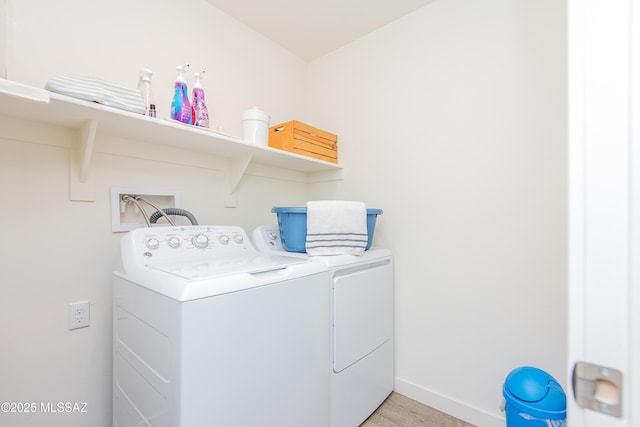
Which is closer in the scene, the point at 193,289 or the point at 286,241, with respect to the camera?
the point at 193,289

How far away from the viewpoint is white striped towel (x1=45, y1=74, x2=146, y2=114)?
0.98 metres

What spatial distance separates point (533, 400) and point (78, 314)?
194 cm

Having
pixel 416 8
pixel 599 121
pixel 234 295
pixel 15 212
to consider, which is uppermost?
pixel 416 8

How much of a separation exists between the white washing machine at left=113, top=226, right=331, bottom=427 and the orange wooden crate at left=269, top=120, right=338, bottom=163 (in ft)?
2.66

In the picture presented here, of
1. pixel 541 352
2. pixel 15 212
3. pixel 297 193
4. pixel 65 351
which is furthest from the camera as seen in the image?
pixel 297 193

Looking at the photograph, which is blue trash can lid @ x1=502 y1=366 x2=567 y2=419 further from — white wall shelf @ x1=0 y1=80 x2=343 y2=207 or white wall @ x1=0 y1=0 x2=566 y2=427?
white wall shelf @ x1=0 y1=80 x2=343 y2=207

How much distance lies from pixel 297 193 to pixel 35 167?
1.52m

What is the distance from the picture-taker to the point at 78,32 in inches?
49.2

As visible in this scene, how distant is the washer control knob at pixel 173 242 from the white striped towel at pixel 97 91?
549 mm

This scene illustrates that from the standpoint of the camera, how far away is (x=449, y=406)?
161 cm

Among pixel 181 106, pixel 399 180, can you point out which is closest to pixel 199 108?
pixel 181 106

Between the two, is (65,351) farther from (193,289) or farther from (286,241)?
(286,241)

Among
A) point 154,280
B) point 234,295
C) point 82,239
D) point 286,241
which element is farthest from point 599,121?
point 82,239

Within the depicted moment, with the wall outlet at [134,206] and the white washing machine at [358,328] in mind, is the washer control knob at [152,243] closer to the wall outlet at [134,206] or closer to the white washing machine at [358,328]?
the wall outlet at [134,206]
